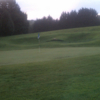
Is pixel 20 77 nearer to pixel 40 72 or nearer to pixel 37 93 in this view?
pixel 40 72

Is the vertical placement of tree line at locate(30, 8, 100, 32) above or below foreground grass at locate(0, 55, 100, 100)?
above

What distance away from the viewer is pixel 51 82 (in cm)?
667

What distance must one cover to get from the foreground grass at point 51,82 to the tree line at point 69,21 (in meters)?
71.6

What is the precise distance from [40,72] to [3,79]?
166 cm

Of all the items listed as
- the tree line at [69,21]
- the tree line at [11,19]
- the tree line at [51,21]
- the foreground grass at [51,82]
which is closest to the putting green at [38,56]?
the foreground grass at [51,82]

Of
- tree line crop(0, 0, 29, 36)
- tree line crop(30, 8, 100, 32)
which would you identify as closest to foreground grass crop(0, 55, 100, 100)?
tree line crop(0, 0, 29, 36)

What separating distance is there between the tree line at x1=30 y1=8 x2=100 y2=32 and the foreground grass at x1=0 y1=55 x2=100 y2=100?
71598 millimetres

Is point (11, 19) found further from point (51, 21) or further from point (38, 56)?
point (38, 56)

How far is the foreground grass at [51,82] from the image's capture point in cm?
563

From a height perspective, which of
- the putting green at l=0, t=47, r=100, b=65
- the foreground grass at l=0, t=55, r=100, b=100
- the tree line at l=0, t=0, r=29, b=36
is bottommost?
the foreground grass at l=0, t=55, r=100, b=100

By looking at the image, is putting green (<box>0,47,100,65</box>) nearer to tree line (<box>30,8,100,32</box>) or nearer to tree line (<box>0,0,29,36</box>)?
tree line (<box>0,0,29,36</box>)

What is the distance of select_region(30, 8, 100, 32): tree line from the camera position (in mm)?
79562

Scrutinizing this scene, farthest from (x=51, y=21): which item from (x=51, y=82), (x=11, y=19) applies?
(x=51, y=82)

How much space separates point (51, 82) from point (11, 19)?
51065 mm
